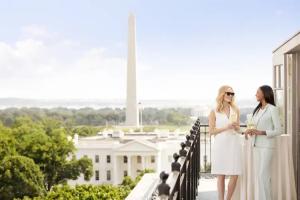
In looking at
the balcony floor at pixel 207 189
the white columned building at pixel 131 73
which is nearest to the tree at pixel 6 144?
the white columned building at pixel 131 73

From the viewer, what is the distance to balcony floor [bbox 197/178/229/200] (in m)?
5.70

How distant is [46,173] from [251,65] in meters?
54.9

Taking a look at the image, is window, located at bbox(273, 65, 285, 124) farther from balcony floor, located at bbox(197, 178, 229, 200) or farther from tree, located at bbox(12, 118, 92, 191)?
tree, located at bbox(12, 118, 92, 191)

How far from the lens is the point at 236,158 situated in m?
4.39

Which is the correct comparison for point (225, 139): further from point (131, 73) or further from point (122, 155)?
point (131, 73)

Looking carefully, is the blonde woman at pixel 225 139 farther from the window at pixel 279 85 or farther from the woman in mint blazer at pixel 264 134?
the window at pixel 279 85

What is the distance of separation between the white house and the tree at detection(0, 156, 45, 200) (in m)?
16.2

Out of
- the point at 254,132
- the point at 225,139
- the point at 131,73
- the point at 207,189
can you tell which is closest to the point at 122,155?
the point at 131,73

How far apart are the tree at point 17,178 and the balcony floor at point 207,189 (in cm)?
4038

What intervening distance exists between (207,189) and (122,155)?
195 ft

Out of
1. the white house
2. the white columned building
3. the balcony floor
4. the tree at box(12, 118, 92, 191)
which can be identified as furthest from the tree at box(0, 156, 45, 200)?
the balcony floor

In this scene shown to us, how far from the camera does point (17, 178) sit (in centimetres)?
4572

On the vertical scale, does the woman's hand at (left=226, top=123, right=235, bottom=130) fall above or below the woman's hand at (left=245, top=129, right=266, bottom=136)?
above

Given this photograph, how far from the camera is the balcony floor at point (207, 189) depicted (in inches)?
224
